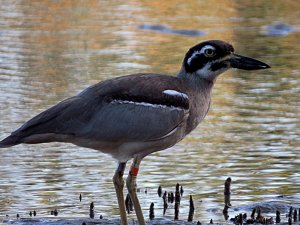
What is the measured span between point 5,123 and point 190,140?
2.37 m

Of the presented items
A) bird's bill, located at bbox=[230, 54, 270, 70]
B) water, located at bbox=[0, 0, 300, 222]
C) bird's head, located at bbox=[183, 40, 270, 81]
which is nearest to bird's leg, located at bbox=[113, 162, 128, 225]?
water, located at bbox=[0, 0, 300, 222]

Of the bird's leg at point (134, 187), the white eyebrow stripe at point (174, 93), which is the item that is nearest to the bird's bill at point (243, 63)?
the white eyebrow stripe at point (174, 93)

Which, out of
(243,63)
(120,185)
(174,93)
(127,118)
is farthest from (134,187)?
(243,63)

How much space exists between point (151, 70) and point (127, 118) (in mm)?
7799

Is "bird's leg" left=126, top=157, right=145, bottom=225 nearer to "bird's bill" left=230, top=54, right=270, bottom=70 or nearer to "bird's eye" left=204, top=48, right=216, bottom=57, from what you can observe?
"bird's eye" left=204, top=48, right=216, bottom=57

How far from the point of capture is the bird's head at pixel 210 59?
9.67 metres

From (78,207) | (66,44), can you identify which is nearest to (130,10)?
(66,44)

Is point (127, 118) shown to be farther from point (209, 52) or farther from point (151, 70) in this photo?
point (151, 70)

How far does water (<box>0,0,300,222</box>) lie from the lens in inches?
441

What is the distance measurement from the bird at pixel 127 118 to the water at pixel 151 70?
116 centimetres

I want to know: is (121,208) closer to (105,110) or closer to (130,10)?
(105,110)

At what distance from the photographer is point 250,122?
14.4m

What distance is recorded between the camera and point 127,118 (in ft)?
30.5

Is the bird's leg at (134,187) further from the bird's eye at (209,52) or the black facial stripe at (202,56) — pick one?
the bird's eye at (209,52)
